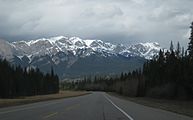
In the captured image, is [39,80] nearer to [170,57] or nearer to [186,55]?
[170,57]

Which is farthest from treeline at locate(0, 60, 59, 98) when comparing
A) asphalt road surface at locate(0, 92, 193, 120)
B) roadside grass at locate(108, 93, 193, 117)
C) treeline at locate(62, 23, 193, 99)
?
asphalt road surface at locate(0, 92, 193, 120)

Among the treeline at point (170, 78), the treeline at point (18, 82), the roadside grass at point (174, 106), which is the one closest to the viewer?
the roadside grass at point (174, 106)

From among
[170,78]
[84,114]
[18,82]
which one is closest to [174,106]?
[84,114]

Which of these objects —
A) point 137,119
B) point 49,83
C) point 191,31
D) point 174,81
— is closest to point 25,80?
point 49,83

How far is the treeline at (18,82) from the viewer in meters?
112

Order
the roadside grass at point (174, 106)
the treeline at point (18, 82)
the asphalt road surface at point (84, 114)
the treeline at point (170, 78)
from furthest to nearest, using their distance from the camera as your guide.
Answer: the treeline at point (18, 82) → the treeline at point (170, 78) → the roadside grass at point (174, 106) → the asphalt road surface at point (84, 114)

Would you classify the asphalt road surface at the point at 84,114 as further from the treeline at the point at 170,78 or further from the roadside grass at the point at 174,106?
the treeline at the point at 170,78

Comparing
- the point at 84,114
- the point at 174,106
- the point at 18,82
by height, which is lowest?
the point at 174,106

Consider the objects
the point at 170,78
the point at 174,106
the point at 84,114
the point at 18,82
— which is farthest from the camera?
the point at 18,82

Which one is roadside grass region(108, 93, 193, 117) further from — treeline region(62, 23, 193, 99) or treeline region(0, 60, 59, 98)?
treeline region(0, 60, 59, 98)

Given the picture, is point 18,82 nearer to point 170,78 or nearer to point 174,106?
point 170,78

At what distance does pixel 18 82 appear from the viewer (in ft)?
416

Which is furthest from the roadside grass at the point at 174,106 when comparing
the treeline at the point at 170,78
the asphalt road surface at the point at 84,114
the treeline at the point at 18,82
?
the treeline at the point at 18,82

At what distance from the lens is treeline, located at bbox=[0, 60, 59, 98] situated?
112 meters
